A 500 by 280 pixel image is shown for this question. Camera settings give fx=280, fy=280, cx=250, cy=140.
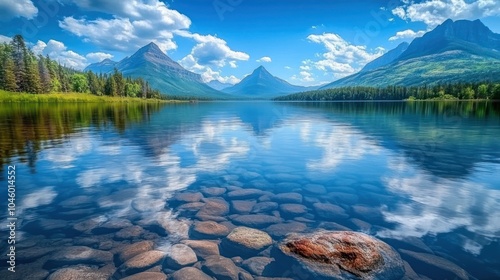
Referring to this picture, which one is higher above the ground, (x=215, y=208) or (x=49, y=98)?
(x=49, y=98)

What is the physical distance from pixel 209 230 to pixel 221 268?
3.02 meters

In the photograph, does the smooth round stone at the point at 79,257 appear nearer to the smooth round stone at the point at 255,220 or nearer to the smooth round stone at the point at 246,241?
the smooth round stone at the point at 246,241

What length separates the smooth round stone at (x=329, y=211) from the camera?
1488 cm

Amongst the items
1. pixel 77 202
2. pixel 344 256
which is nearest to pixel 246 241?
pixel 344 256

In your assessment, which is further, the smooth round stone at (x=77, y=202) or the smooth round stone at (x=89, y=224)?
the smooth round stone at (x=77, y=202)

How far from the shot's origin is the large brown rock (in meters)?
9.95

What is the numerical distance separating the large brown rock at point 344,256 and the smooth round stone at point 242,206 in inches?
163

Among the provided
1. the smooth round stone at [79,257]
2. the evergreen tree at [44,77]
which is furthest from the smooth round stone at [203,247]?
the evergreen tree at [44,77]

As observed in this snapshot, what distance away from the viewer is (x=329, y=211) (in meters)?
15.5

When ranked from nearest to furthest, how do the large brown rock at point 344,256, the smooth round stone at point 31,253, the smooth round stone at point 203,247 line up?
the large brown rock at point 344,256
the smooth round stone at point 31,253
the smooth round stone at point 203,247

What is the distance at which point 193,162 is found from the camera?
88.9 ft

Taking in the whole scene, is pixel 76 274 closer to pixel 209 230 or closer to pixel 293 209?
pixel 209 230

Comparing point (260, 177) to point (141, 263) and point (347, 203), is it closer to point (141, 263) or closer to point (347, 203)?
point (347, 203)

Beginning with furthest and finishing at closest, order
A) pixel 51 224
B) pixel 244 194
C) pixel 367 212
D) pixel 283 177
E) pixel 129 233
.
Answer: pixel 283 177
pixel 244 194
pixel 367 212
pixel 51 224
pixel 129 233
